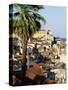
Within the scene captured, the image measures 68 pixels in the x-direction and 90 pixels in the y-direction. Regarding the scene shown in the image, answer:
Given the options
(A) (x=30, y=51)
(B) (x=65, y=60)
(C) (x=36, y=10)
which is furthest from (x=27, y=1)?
(B) (x=65, y=60)

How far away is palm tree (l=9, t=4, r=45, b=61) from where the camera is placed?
1.88 m

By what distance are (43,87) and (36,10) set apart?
59 centimetres

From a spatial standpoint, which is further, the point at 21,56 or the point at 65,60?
the point at 65,60

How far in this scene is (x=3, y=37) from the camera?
1889 mm

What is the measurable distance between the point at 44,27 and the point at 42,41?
109 mm

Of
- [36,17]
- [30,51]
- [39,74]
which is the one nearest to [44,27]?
[36,17]

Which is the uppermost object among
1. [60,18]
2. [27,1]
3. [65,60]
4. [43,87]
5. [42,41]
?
[27,1]

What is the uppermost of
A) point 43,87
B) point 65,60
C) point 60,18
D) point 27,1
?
point 27,1

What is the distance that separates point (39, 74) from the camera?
192 cm

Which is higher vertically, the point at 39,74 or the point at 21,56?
the point at 21,56

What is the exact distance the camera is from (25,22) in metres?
1.90

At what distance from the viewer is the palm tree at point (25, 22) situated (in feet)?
6.18

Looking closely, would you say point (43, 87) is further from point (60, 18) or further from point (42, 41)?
point (60, 18)

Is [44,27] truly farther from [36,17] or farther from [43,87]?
[43,87]
